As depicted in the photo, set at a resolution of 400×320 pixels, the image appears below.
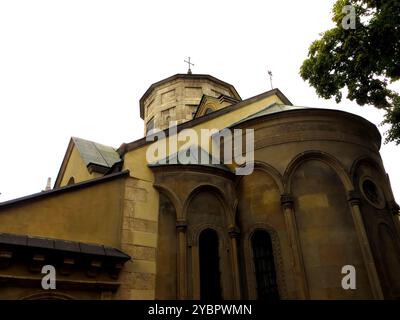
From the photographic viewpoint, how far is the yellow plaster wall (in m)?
7.41

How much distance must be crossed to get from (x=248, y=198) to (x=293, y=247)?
208 cm

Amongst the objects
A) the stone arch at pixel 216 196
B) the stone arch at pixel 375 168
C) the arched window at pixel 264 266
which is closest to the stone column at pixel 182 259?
the stone arch at pixel 216 196

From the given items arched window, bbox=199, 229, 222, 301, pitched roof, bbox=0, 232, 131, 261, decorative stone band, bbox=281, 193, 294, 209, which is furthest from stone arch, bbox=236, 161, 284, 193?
pitched roof, bbox=0, 232, 131, 261

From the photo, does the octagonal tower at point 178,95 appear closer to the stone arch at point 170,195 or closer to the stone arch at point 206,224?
the stone arch at point 206,224

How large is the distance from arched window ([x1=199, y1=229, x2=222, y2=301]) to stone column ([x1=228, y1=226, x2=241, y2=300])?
43 centimetres

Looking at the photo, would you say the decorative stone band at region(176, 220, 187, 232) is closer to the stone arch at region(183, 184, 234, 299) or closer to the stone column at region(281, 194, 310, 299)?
the stone arch at region(183, 184, 234, 299)

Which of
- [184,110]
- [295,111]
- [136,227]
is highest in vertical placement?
[184,110]

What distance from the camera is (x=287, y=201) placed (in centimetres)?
964

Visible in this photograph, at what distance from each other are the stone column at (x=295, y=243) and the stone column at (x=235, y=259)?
152cm

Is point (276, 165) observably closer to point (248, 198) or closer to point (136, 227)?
point (248, 198)

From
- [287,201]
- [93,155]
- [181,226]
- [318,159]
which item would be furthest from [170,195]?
[93,155]

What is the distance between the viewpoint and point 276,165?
10.4m

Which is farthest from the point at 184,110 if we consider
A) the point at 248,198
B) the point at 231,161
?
the point at 248,198
